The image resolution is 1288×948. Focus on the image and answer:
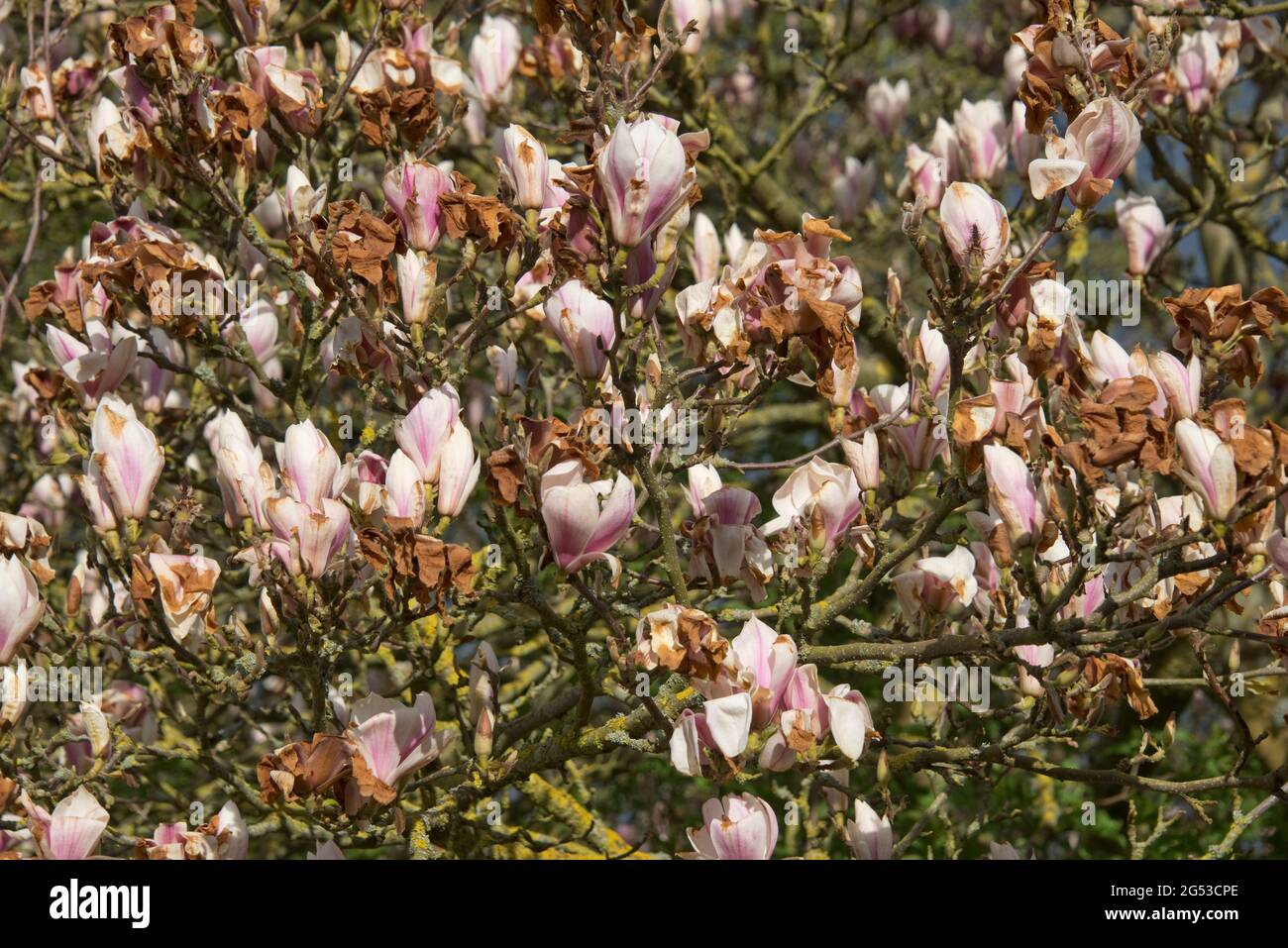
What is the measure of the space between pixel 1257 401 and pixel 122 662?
15.4 ft

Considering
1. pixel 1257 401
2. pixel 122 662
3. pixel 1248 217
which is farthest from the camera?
pixel 1257 401

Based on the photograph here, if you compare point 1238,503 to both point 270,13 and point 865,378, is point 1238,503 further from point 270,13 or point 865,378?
point 865,378

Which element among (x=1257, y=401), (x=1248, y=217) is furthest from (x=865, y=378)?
(x=1257, y=401)

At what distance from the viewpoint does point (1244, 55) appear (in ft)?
14.6

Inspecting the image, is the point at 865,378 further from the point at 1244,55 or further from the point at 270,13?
the point at 270,13

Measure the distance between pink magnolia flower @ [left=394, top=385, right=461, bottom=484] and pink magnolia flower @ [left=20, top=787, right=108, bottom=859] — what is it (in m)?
0.84

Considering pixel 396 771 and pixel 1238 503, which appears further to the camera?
pixel 396 771

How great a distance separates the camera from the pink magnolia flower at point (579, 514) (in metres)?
2.10

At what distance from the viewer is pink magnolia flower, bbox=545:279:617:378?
2334 mm

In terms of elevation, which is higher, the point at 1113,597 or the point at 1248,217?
the point at 1248,217

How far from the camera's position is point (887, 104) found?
16.5 ft

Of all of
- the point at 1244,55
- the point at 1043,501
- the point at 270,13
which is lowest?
the point at 1043,501

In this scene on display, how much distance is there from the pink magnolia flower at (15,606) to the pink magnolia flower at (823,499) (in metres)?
1.32
